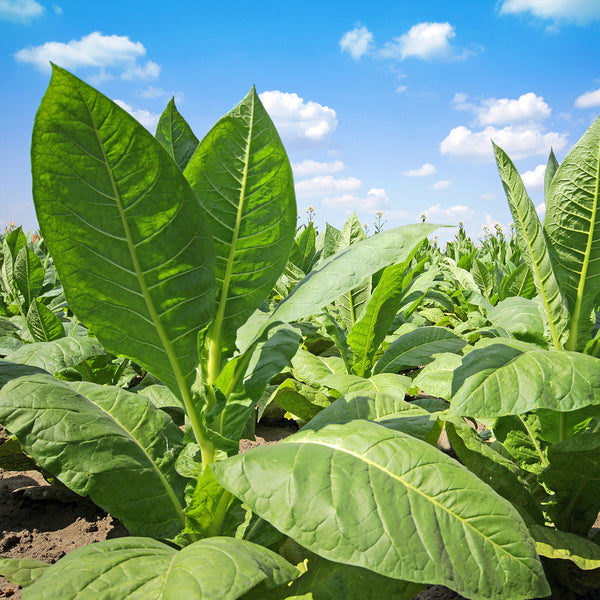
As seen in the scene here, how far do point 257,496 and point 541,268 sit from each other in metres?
1.12

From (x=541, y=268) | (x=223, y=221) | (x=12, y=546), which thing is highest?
(x=223, y=221)

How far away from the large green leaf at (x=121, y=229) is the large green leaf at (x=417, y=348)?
48.0 inches

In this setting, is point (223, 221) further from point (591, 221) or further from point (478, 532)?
point (591, 221)

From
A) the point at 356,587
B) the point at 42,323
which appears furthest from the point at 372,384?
the point at 42,323

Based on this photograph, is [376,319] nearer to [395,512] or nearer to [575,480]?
[575,480]

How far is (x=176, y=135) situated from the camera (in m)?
1.52

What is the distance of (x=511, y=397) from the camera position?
1132mm

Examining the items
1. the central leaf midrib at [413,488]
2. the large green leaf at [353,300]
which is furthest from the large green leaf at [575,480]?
the large green leaf at [353,300]

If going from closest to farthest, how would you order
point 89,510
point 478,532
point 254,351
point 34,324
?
point 478,532, point 254,351, point 89,510, point 34,324

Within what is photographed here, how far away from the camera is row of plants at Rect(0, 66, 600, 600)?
0.96 metres

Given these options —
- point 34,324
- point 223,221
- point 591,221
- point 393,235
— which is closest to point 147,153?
point 223,221

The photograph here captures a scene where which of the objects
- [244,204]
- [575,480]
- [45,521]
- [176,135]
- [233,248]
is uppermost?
[176,135]

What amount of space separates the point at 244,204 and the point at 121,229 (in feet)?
1.09

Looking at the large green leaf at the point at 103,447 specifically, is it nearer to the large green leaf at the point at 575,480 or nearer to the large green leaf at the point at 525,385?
A: the large green leaf at the point at 525,385
